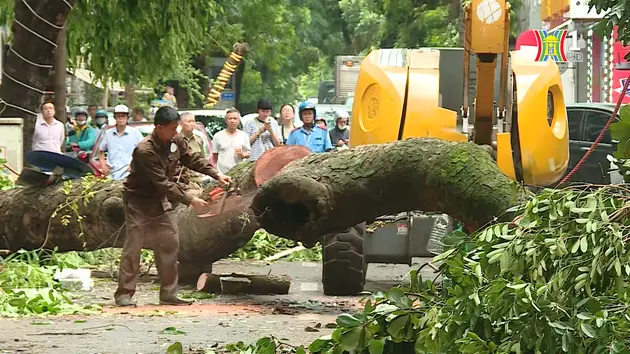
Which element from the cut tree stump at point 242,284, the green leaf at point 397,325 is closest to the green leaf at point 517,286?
the green leaf at point 397,325

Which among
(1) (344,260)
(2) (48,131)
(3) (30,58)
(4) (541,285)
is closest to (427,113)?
(1) (344,260)

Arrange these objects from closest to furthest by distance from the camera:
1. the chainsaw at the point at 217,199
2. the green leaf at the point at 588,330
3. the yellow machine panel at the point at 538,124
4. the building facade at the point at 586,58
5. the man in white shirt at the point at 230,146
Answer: the green leaf at the point at 588,330
the yellow machine panel at the point at 538,124
the chainsaw at the point at 217,199
the man in white shirt at the point at 230,146
the building facade at the point at 586,58

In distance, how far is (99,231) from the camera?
1173 centimetres

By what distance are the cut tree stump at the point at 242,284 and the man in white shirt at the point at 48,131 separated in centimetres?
591

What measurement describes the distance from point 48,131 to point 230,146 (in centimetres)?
289

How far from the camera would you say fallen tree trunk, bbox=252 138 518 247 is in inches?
345

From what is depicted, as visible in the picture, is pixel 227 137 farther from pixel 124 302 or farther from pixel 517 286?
pixel 517 286

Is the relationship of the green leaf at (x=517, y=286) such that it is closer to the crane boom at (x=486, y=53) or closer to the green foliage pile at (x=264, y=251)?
the crane boom at (x=486, y=53)

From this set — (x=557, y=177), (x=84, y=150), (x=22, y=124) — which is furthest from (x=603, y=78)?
(x=557, y=177)

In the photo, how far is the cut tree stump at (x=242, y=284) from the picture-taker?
11547 mm

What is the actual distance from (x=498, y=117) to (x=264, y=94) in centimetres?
4295

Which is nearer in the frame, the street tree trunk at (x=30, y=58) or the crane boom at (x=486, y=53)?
the crane boom at (x=486, y=53)

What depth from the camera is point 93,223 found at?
38.5 feet

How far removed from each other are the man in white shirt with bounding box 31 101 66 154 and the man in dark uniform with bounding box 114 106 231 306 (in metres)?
6.28
